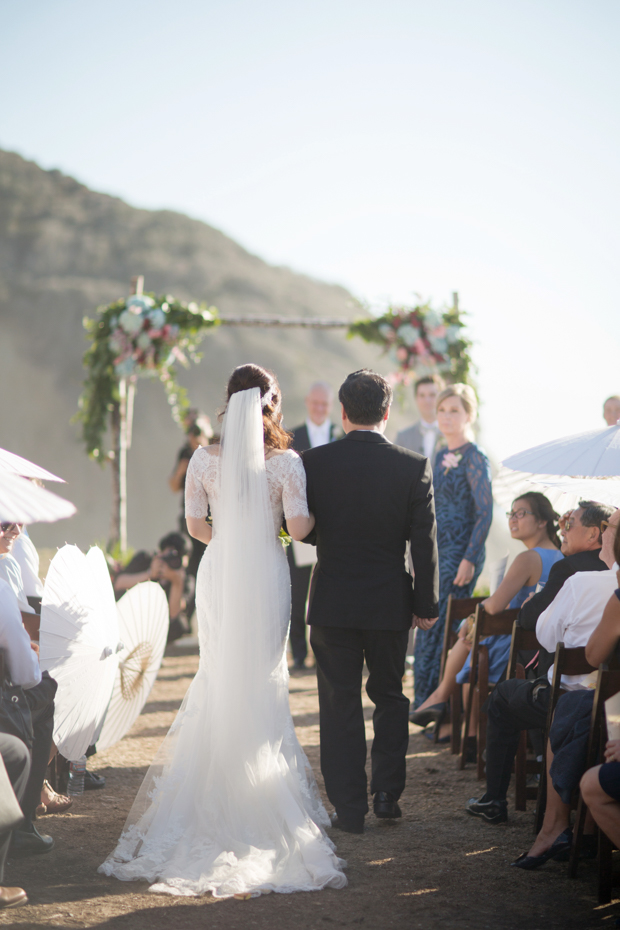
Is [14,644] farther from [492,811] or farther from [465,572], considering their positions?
[465,572]

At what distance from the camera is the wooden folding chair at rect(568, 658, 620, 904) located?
2641 mm

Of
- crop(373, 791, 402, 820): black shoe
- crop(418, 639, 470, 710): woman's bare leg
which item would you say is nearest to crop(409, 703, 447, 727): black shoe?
crop(418, 639, 470, 710): woman's bare leg

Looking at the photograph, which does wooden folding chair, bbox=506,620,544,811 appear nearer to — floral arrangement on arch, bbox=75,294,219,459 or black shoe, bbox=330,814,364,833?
black shoe, bbox=330,814,364,833

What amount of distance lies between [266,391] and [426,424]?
3463mm

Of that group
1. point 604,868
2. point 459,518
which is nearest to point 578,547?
point 604,868

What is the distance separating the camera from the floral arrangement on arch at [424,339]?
8375 mm

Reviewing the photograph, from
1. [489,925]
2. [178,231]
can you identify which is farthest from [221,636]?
[178,231]

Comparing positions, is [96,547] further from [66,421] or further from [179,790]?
[66,421]

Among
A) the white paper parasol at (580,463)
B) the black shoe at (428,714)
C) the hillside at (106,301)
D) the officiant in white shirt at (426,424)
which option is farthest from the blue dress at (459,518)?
the hillside at (106,301)

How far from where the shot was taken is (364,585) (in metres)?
3.39

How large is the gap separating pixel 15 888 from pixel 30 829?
1.78 feet

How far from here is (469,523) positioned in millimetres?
5180

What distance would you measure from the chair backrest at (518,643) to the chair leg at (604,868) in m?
1.07

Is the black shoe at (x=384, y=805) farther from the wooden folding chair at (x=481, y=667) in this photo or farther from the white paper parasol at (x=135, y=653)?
the white paper parasol at (x=135, y=653)
